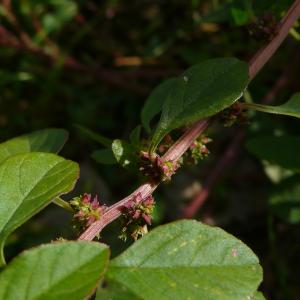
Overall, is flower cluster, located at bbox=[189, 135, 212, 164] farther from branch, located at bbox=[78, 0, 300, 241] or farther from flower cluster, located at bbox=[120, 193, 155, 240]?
flower cluster, located at bbox=[120, 193, 155, 240]

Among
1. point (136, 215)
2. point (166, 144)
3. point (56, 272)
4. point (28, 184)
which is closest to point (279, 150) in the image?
point (166, 144)

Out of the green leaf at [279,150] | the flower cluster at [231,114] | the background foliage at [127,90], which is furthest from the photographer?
the background foliage at [127,90]

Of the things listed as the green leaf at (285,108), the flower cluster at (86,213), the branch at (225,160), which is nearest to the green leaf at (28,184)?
the flower cluster at (86,213)

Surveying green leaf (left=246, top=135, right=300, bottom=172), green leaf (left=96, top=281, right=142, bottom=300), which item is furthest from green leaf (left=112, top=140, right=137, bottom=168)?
green leaf (left=246, top=135, right=300, bottom=172)

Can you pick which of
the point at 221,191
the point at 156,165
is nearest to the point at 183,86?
the point at 156,165

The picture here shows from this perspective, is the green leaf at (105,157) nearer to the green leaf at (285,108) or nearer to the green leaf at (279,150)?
the green leaf at (285,108)

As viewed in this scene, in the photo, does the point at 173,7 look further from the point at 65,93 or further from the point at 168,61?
the point at 65,93
